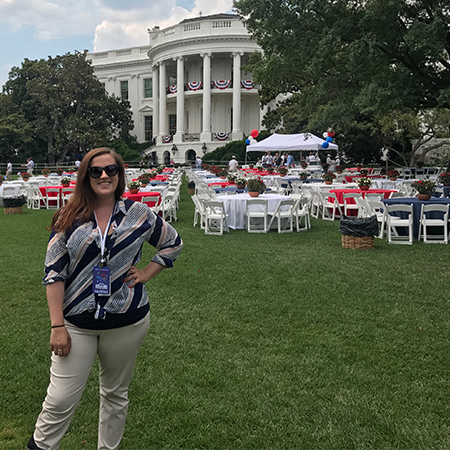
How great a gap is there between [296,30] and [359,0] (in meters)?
2.19

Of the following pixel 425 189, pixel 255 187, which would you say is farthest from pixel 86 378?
pixel 255 187

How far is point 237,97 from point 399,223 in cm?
4677

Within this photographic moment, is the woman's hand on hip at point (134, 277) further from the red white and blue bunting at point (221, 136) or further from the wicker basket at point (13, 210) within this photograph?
the red white and blue bunting at point (221, 136)

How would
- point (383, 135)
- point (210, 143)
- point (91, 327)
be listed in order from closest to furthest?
point (91, 327), point (383, 135), point (210, 143)

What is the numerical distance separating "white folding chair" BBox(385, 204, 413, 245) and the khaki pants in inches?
352

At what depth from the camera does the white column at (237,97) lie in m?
54.9

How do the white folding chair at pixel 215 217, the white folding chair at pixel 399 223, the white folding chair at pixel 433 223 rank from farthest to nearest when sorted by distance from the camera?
the white folding chair at pixel 215 217
the white folding chair at pixel 433 223
the white folding chair at pixel 399 223

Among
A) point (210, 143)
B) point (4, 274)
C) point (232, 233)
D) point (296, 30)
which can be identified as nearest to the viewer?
point (4, 274)

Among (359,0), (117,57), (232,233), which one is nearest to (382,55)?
(359,0)

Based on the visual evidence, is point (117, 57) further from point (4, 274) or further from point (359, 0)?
point (4, 274)

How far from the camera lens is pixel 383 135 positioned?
37875 millimetres

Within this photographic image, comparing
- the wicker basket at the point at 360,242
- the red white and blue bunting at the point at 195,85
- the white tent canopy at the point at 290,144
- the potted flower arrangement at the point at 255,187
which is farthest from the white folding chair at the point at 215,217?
the red white and blue bunting at the point at 195,85

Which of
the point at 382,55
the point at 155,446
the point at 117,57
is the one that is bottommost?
the point at 155,446

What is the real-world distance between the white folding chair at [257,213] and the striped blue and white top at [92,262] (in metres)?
9.96
